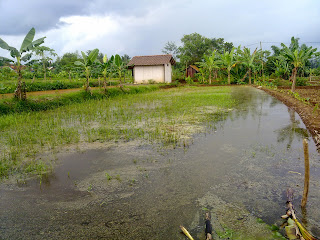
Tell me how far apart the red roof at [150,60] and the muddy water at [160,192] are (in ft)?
62.1

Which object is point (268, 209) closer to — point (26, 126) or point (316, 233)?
point (316, 233)

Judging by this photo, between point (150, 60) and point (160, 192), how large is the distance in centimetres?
2154

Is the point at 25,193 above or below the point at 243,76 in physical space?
below

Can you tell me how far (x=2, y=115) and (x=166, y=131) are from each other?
18.4 feet

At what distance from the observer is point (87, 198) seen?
324cm

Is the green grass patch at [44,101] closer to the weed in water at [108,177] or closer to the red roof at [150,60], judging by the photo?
the weed in water at [108,177]

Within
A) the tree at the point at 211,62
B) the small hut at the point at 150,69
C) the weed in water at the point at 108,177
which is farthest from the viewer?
the small hut at the point at 150,69

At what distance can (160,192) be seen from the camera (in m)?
3.32

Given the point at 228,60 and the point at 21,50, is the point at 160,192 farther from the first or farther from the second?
the point at 228,60

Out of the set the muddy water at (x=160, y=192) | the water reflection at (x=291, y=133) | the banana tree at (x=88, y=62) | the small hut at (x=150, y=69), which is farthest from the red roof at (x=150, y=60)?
the muddy water at (x=160, y=192)

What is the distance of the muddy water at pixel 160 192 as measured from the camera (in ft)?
8.59

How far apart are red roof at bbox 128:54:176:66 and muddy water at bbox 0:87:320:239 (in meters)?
18.9

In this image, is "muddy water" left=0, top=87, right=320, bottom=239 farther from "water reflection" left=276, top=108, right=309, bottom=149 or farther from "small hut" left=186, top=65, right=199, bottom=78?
"small hut" left=186, top=65, right=199, bottom=78

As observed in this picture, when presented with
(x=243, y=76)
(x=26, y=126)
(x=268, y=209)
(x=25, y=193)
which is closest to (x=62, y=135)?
(x=26, y=126)
